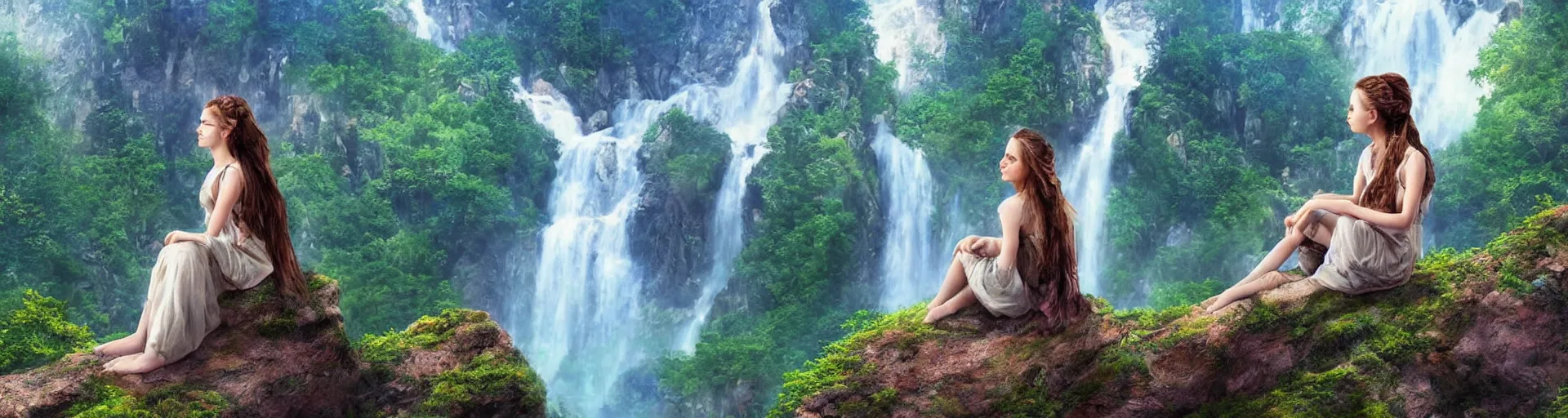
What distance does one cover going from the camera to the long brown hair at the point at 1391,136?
6859 mm

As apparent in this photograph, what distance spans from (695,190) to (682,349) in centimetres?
254

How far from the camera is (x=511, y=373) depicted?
8156 mm

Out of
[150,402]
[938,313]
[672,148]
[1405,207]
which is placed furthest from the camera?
[672,148]

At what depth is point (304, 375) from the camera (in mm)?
7492

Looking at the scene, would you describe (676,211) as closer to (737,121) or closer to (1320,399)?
(737,121)

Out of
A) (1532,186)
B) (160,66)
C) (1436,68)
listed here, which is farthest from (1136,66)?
(160,66)

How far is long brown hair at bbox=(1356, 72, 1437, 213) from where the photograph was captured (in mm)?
6859

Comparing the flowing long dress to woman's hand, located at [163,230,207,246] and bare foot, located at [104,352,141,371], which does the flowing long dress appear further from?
bare foot, located at [104,352,141,371]

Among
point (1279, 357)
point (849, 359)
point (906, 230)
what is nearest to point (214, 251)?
point (849, 359)

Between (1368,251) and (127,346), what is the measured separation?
6633mm

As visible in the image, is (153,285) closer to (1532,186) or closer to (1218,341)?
(1218,341)

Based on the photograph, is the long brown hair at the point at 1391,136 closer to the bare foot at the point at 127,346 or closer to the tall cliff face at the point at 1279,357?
the tall cliff face at the point at 1279,357

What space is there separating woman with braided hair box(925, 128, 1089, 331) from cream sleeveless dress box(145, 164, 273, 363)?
3.77 metres

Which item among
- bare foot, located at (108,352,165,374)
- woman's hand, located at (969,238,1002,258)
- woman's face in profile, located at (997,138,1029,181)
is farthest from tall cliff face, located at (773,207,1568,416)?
bare foot, located at (108,352,165,374)
